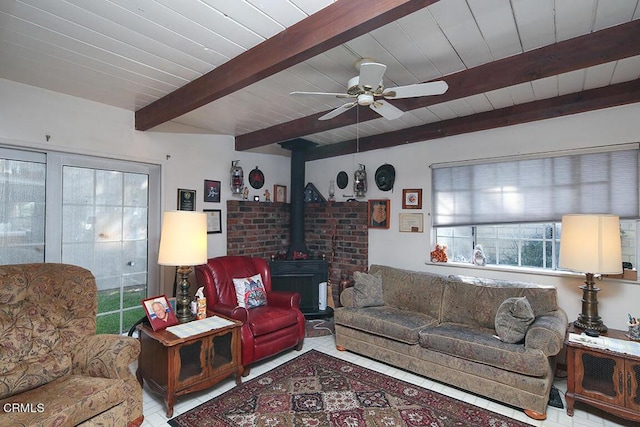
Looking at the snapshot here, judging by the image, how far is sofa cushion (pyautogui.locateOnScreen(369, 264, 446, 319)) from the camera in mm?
3312

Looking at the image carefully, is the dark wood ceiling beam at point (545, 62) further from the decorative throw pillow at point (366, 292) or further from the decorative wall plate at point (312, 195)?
the decorative wall plate at point (312, 195)

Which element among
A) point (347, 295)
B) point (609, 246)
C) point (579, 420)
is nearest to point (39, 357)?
point (347, 295)

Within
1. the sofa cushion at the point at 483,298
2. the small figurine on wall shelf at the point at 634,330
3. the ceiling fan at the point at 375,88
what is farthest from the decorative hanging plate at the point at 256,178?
the small figurine on wall shelf at the point at 634,330

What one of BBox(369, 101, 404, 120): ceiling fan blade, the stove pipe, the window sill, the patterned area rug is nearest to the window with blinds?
the window sill

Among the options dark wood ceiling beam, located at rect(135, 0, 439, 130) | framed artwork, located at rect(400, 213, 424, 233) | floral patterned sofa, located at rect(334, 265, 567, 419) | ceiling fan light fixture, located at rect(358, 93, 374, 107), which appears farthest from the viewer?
framed artwork, located at rect(400, 213, 424, 233)

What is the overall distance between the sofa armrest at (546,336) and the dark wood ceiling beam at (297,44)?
2.32 m

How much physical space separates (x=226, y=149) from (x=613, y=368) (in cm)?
426

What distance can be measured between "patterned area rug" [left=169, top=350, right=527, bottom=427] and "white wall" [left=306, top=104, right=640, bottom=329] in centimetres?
148

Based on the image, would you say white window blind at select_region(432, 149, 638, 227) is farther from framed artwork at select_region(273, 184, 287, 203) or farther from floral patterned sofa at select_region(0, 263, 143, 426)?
floral patterned sofa at select_region(0, 263, 143, 426)

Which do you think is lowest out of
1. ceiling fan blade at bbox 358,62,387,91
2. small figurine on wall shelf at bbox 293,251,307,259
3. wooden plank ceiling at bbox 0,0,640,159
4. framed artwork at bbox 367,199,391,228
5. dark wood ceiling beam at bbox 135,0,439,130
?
small figurine on wall shelf at bbox 293,251,307,259

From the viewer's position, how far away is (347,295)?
3555 mm

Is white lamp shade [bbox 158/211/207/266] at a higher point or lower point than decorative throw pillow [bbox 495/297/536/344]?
higher

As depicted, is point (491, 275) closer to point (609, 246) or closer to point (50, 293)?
point (609, 246)

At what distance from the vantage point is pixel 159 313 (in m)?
2.55
